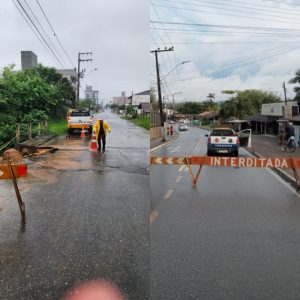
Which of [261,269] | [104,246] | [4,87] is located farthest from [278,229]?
[4,87]

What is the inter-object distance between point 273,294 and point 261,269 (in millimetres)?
547

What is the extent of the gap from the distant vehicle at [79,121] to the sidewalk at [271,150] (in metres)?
10.9

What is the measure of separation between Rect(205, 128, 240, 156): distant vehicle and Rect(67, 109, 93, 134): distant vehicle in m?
9.18

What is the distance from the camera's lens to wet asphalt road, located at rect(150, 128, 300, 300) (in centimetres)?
307

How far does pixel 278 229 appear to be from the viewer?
5.05 m

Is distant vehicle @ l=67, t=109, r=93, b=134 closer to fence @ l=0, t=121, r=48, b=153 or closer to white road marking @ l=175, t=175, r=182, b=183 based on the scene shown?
fence @ l=0, t=121, r=48, b=153

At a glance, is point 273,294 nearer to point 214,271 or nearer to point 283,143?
point 214,271

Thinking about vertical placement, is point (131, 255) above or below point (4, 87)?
below

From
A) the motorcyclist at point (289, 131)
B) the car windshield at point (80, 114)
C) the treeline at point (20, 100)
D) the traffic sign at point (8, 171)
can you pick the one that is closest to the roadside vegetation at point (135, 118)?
the traffic sign at point (8, 171)

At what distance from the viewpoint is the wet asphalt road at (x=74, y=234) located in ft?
10.5

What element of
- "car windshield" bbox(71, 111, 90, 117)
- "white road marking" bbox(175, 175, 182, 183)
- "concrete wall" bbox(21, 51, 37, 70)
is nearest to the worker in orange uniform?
"white road marking" bbox(175, 175, 182, 183)

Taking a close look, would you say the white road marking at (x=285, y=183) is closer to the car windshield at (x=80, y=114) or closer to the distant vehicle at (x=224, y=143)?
the distant vehicle at (x=224, y=143)

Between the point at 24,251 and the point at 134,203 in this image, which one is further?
the point at 134,203

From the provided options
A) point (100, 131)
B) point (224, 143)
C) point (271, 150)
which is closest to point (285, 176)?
point (271, 150)
